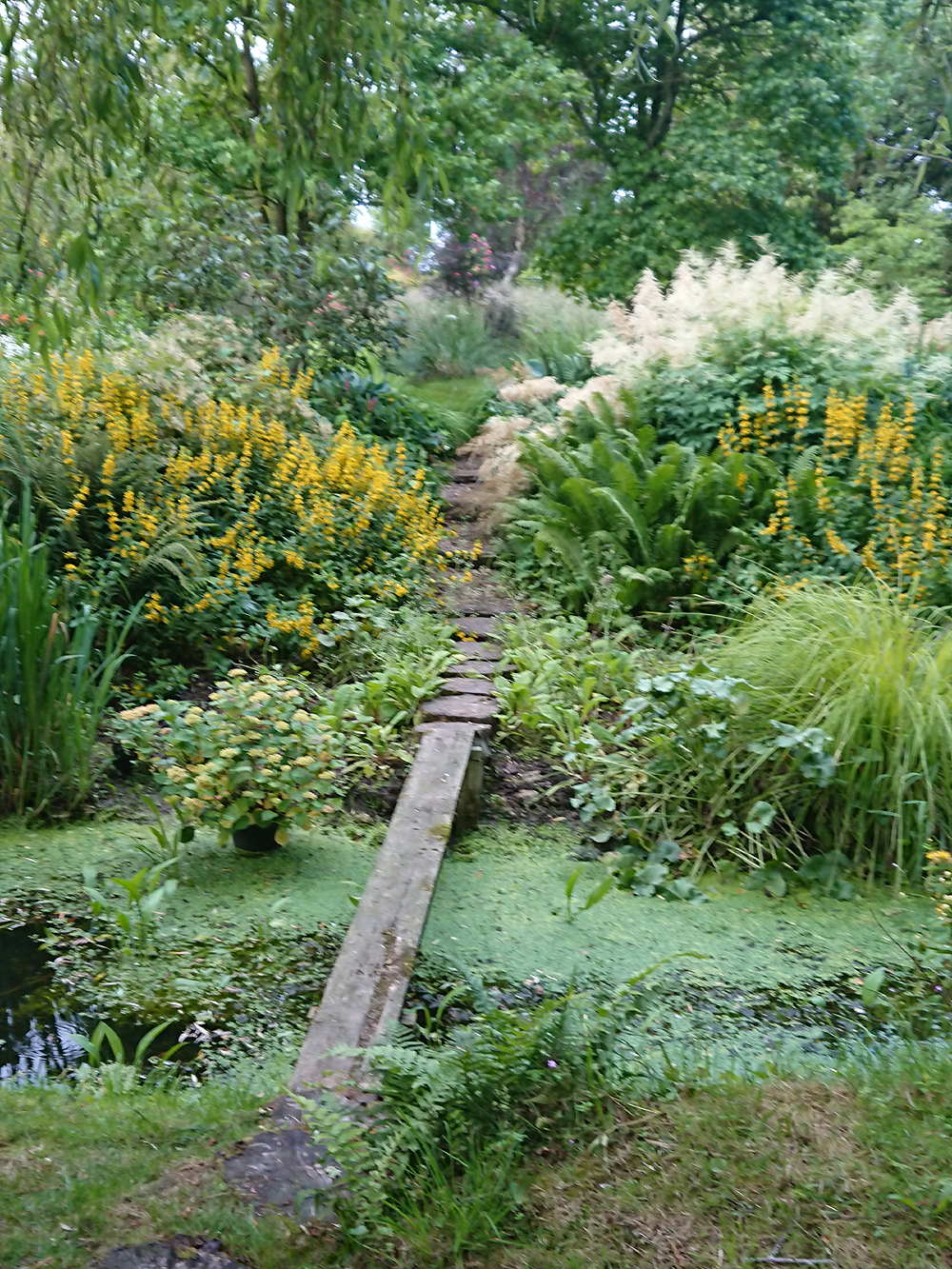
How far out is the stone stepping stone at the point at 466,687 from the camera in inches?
206

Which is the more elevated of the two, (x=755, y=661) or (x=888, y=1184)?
(x=755, y=661)

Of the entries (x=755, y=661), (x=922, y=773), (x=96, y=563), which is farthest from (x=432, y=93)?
(x=922, y=773)

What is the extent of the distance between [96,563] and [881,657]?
381cm

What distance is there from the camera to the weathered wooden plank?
261 centimetres

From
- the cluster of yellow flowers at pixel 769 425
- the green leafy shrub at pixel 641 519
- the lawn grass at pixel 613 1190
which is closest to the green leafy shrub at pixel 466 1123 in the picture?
the lawn grass at pixel 613 1190

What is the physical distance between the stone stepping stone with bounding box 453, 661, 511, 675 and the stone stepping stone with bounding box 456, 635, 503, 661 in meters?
Answer: 0.06

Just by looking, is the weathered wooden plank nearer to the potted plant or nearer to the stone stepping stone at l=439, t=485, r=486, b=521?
the potted plant

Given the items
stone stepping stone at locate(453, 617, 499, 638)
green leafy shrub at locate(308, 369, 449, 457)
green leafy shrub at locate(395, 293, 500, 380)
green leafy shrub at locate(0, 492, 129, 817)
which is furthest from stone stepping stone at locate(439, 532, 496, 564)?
green leafy shrub at locate(395, 293, 500, 380)

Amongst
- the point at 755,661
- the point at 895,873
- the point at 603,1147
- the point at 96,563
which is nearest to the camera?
the point at 603,1147

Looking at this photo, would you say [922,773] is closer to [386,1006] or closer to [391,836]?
[391,836]

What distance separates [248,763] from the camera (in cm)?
391

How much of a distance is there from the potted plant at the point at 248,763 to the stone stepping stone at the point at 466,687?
1105 millimetres

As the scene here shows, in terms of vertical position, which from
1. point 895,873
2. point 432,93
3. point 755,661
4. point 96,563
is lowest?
point 895,873

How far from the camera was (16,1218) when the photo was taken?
81.9 inches
